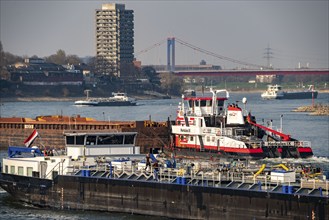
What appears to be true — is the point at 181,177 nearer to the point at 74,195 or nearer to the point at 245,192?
the point at 245,192

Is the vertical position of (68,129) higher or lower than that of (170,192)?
higher

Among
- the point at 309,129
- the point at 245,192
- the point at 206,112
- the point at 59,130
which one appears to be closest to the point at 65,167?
the point at 245,192

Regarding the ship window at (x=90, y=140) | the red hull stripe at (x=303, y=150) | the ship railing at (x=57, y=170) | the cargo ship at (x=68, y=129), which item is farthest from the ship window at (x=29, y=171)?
the red hull stripe at (x=303, y=150)

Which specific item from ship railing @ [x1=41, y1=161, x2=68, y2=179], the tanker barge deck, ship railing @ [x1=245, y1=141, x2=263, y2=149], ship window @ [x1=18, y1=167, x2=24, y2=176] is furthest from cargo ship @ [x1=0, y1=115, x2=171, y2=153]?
the tanker barge deck

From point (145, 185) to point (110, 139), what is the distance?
6670mm

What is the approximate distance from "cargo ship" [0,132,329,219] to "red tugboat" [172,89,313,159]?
15.7m

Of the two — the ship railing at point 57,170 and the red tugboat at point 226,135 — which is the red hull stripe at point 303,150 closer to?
the red tugboat at point 226,135

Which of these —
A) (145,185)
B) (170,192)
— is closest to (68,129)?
(145,185)

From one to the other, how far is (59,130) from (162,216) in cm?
3664

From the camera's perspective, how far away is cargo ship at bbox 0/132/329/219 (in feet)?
116

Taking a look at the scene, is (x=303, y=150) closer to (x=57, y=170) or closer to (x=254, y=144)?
(x=254, y=144)

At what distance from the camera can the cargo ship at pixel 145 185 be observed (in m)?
35.3

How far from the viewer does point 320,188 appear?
34.3m

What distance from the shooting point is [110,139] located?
152 feet
